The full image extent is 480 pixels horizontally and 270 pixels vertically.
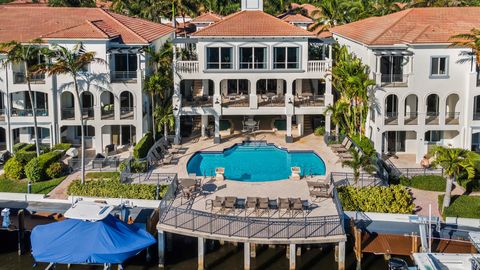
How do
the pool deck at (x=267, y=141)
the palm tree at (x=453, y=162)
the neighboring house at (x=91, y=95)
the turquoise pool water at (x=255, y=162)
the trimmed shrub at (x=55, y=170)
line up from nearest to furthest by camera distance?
the palm tree at (x=453, y=162) < the trimmed shrub at (x=55, y=170) < the turquoise pool water at (x=255, y=162) < the pool deck at (x=267, y=141) < the neighboring house at (x=91, y=95)

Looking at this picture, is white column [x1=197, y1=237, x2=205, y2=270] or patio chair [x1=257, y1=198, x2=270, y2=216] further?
patio chair [x1=257, y1=198, x2=270, y2=216]

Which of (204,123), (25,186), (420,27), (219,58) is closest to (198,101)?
(204,123)

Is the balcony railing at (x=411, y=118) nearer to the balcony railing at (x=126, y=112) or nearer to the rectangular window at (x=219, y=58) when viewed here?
the rectangular window at (x=219, y=58)

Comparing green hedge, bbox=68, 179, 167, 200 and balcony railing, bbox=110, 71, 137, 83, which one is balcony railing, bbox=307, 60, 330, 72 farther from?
green hedge, bbox=68, 179, 167, 200

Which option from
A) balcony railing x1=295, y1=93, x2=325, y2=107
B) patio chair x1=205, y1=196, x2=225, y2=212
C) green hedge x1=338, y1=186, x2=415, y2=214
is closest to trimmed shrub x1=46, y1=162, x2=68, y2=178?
patio chair x1=205, y1=196, x2=225, y2=212

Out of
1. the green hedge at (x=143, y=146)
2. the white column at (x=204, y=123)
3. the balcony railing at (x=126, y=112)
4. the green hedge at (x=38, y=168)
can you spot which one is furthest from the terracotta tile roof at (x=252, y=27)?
the green hedge at (x=38, y=168)
